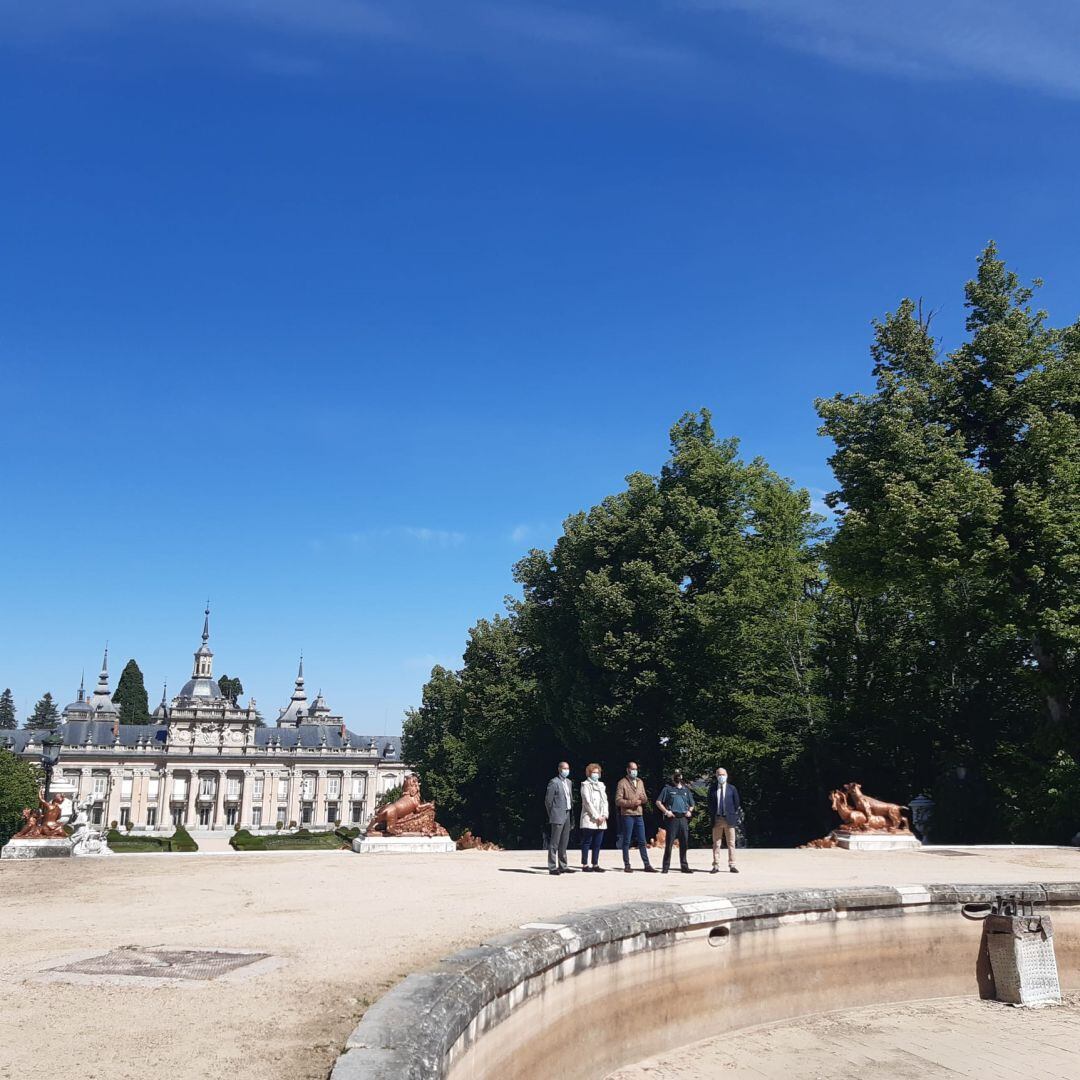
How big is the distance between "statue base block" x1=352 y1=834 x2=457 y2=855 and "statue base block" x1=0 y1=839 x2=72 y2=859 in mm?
5750

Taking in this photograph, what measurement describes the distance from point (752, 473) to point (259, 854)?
1063 inches

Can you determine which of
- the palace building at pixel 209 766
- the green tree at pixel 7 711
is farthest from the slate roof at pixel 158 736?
the green tree at pixel 7 711

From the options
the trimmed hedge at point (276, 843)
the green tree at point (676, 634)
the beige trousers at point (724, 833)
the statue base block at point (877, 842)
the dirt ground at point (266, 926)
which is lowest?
the trimmed hedge at point (276, 843)

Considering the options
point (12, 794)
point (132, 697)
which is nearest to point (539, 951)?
point (12, 794)

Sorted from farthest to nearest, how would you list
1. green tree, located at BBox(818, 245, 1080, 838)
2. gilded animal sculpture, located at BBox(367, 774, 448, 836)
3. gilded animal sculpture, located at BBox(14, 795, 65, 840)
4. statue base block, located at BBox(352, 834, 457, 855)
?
1. green tree, located at BBox(818, 245, 1080, 838)
2. gilded animal sculpture, located at BBox(367, 774, 448, 836)
3. statue base block, located at BBox(352, 834, 457, 855)
4. gilded animal sculpture, located at BBox(14, 795, 65, 840)

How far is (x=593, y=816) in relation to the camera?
16.8 metres

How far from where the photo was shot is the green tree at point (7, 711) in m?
191

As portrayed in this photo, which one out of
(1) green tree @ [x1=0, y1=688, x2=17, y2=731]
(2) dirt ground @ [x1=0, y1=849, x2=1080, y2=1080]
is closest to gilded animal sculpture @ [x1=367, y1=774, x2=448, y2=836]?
(2) dirt ground @ [x1=0, y1=849, x2=1080, y2=1080]

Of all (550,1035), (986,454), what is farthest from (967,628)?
(550,1035)

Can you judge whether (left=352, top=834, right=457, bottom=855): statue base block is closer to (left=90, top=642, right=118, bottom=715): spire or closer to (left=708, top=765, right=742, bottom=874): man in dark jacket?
(left=708, top=765, right=742, bottom=874): man in dark jacket

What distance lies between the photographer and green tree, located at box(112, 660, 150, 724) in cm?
14712

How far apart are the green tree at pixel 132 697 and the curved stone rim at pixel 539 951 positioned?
15229cm

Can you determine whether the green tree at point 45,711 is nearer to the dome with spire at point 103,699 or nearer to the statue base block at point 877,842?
the dome with spire at point 103,699

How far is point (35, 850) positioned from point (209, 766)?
11956 cm
